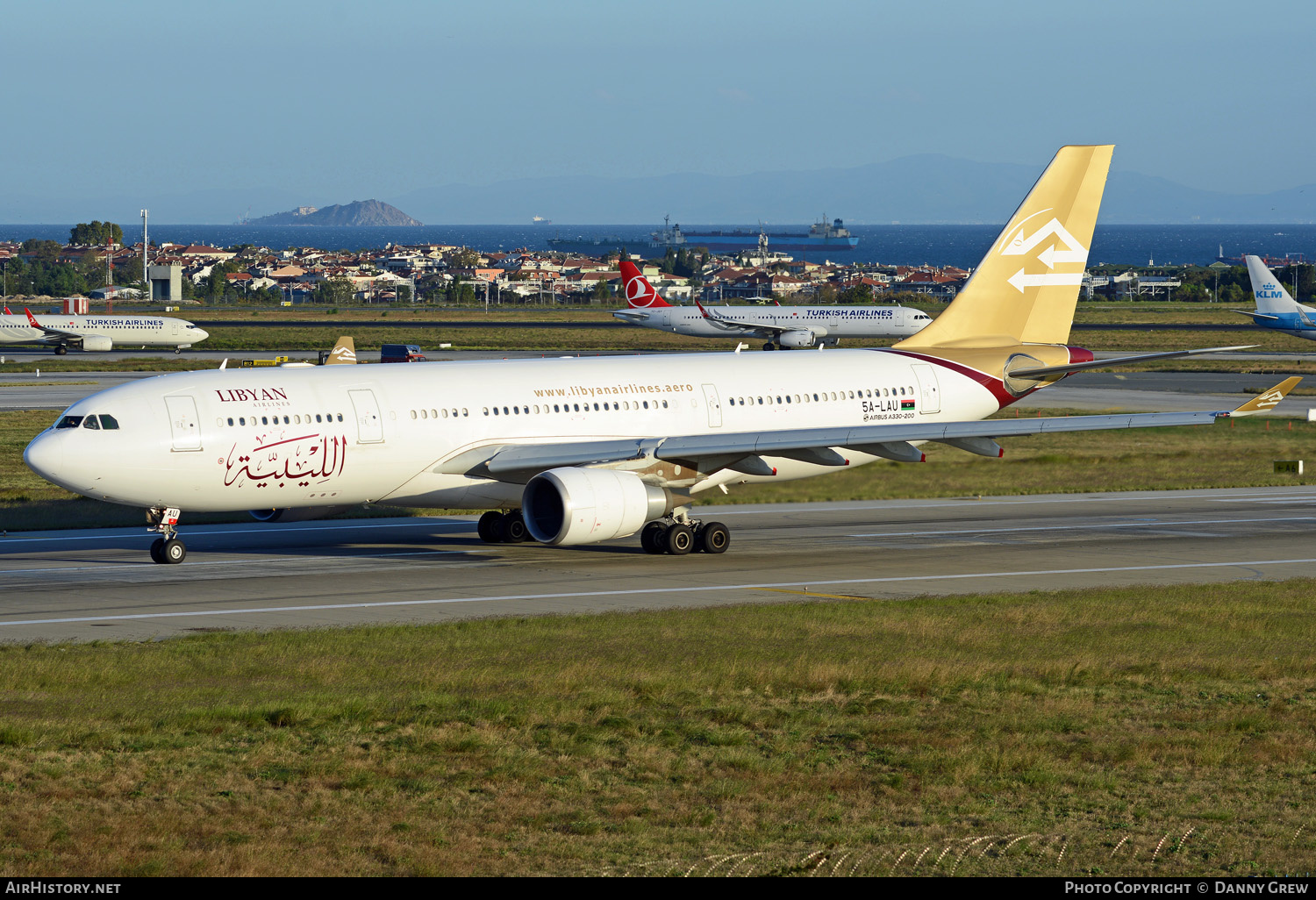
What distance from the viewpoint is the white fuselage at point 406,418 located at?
2973 centimetres

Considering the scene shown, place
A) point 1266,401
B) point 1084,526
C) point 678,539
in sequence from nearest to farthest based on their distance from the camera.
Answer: point 1266,401, point 678,539, point 1084,526

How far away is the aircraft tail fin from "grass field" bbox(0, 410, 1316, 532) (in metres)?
41.5

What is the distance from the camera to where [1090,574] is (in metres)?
30.9

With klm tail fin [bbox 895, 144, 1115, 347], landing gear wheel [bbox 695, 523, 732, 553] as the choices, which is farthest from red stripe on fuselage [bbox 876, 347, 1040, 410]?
landing gear wheel [bbox 695, 523, 732, 553]

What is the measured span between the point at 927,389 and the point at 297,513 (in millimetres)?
16642

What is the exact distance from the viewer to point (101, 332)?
11844cm

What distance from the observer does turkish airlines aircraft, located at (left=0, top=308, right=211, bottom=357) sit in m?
118

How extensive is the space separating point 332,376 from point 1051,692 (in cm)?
1820

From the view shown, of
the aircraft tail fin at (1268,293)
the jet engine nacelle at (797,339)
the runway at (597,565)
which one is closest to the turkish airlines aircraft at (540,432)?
the runway at (597,565)

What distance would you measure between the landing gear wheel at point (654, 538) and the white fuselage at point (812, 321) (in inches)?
3406

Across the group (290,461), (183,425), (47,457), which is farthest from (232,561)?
(47,457)

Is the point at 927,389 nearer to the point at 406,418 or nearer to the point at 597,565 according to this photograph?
the point at 597,565
